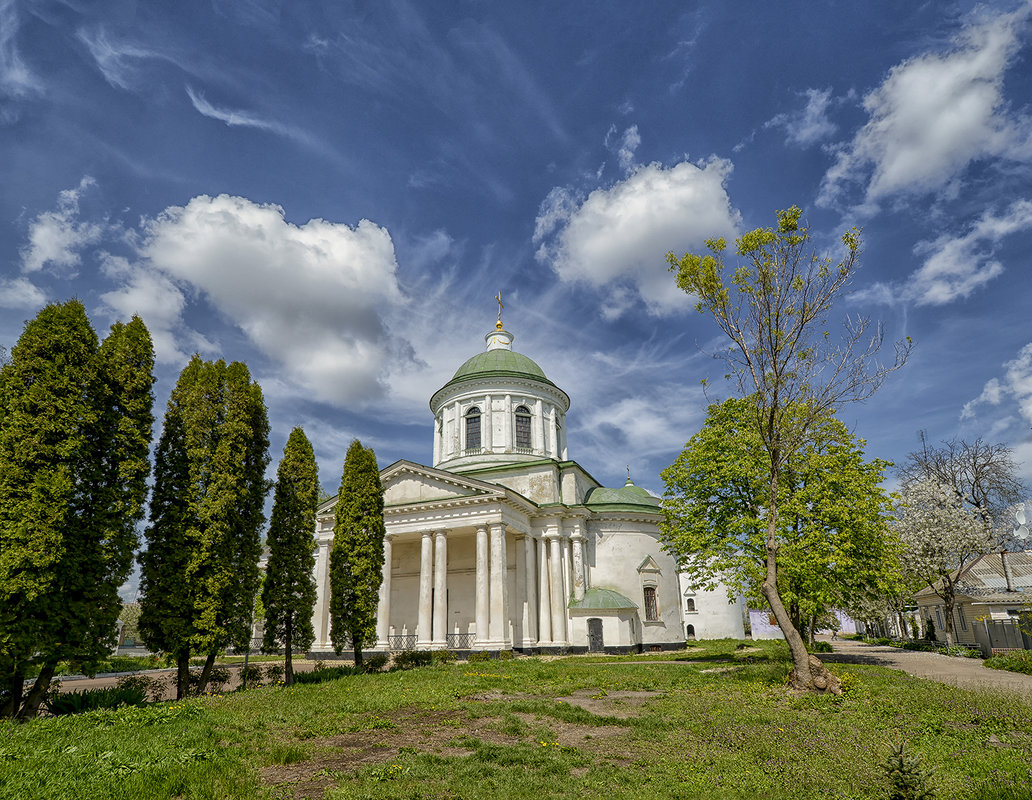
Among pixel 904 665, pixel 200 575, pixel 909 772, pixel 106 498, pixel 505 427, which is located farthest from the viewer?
pixel 505 427

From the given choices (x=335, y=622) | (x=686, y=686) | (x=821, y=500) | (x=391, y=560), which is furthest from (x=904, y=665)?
(x=391, y=560)

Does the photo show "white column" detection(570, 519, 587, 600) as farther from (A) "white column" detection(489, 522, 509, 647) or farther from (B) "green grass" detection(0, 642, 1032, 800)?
(B) "green grass" detection(0, 642, 1032, 800)

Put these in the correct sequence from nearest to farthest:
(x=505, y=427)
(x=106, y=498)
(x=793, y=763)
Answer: (x=793, y=763) → (x=106, y=498) → (x=505, y=427)

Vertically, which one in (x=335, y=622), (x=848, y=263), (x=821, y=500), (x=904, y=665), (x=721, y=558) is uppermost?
(x=848, y=263)

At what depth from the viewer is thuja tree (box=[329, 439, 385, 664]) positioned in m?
20.9

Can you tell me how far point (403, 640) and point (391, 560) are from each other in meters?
4.14

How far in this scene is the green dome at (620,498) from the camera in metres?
35.0

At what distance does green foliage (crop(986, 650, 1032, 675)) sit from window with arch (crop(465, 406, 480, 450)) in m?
26.2

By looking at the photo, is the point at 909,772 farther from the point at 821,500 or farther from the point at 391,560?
the point at 391,560

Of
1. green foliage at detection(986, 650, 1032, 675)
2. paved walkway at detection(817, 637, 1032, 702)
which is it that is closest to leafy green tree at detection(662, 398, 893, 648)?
paved walkway at detection(817, 637, 1032, 702)

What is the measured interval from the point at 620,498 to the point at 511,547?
7.10 meters

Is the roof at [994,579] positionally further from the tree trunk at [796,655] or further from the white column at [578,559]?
the tree trunk at [796,655]

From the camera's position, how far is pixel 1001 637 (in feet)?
86.5

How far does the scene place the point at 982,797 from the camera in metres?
5.85
